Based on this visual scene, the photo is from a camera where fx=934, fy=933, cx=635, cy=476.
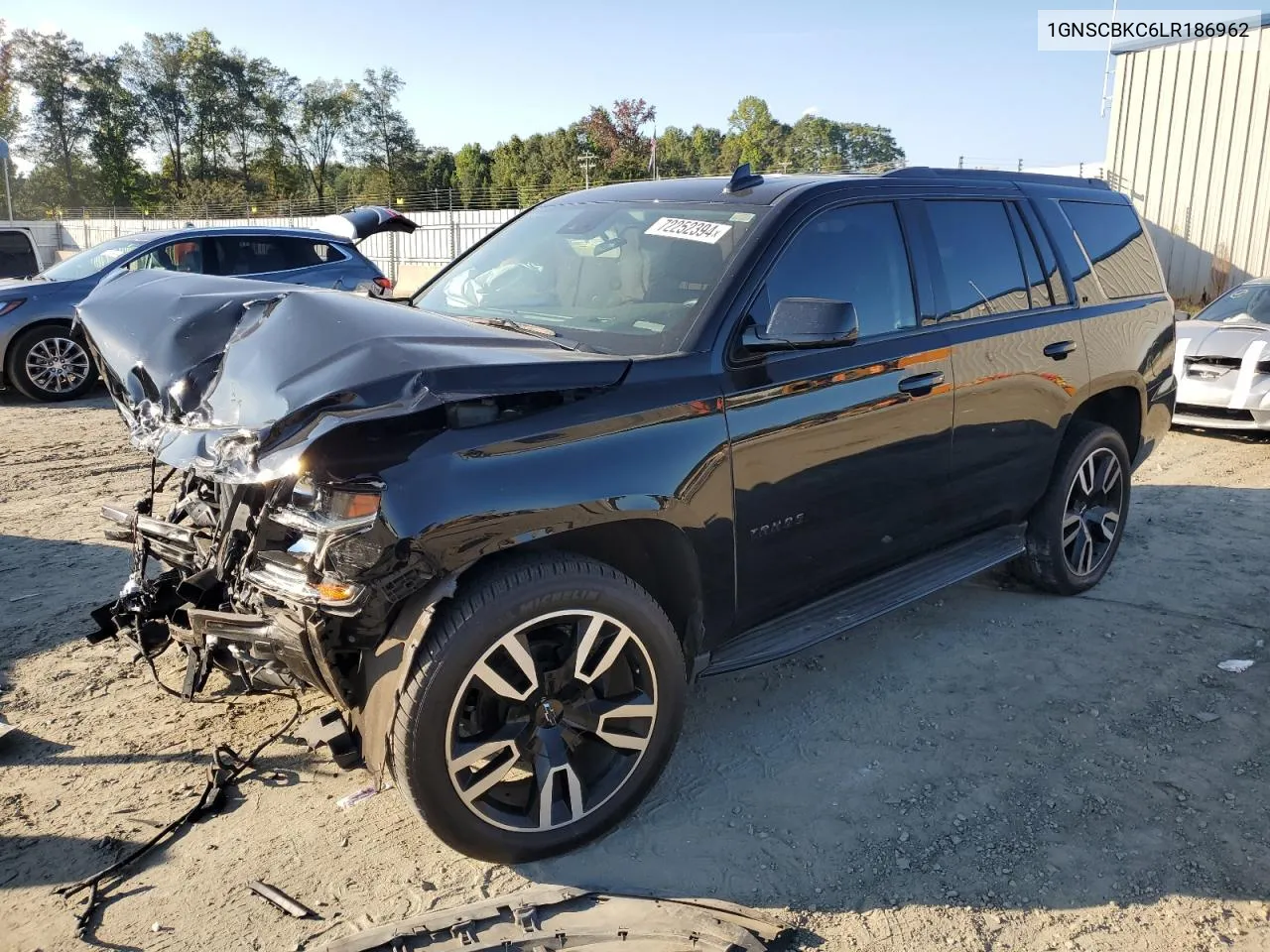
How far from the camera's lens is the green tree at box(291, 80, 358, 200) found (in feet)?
271

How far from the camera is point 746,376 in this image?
10.2 feet

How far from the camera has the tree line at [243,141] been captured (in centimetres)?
6862

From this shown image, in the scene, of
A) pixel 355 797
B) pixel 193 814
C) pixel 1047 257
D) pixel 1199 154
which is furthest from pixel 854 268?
pixel 1199 154

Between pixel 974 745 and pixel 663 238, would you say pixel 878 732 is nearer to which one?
pixel 974 745

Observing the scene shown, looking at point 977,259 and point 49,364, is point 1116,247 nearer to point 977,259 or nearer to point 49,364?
point 977,259

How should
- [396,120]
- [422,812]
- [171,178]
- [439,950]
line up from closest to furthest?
[439,950] → [422,812] → [171,178] → [396,120]

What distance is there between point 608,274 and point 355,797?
6.78 feet

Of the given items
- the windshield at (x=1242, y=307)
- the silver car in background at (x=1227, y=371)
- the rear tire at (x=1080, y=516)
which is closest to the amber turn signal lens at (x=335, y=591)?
the rear tire at (x=1080, y=516)

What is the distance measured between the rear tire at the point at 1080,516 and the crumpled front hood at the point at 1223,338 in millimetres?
4239

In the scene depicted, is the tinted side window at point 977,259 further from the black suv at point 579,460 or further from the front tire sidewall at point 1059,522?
the front tire sidewall at point 1059,522

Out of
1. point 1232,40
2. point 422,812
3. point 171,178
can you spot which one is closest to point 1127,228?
point 422,812

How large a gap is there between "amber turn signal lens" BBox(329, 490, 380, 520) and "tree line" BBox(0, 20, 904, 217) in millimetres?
58750

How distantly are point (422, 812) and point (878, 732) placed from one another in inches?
71.4

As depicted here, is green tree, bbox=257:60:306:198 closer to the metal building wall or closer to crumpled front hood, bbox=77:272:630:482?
the metal building wall
